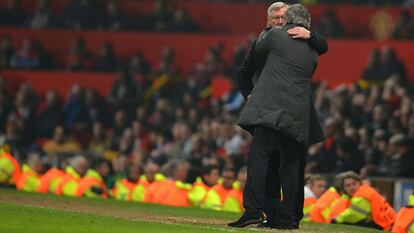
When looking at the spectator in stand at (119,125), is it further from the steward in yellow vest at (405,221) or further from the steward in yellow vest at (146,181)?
the steward in yellow vest at (405,221)

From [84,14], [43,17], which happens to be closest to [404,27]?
[84,14]

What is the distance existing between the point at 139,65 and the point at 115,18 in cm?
166

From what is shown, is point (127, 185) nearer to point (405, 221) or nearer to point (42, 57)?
point (405, 221)

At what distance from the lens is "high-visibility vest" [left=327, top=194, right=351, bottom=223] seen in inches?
593

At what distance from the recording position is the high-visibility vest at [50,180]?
20.1 m

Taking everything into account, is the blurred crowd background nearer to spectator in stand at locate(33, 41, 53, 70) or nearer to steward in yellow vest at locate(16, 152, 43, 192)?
spectator in stand at locate(33, 41, 53, 70)

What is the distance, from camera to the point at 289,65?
11.3m

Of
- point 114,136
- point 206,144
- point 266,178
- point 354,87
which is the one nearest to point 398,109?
point 354,87

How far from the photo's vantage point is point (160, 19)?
27422 mm

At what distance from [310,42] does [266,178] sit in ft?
4.51

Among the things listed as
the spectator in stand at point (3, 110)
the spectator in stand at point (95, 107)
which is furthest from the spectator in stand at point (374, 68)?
the spectator in stand at point (3, 110)

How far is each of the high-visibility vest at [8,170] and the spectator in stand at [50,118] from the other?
197 inches

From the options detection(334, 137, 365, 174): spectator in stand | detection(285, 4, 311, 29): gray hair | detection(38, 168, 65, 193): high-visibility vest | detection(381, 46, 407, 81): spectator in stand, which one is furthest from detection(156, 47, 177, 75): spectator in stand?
detection(285, 4, 311, 29): gray hair

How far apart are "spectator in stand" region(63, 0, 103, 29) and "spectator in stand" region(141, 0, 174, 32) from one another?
111 cm
